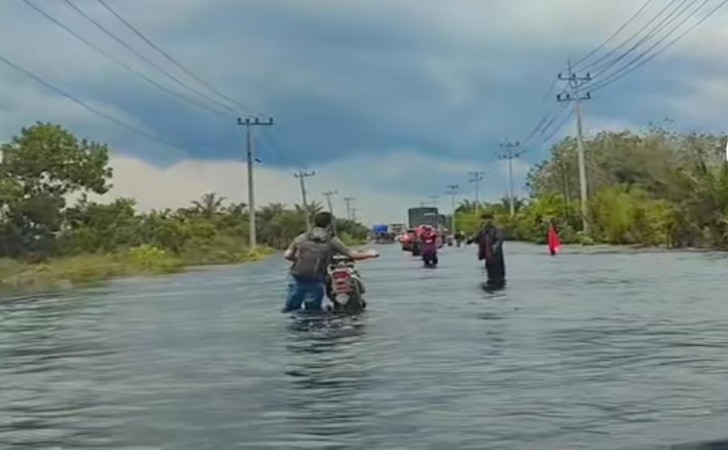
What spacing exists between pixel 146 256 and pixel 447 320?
2029 inches

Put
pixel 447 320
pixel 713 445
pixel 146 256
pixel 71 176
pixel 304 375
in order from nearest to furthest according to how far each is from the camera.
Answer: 1. pixel 713 445
2. pixel 304 375
3. pixel 447 320
4. pixel 146 256
5. pixel 71 176

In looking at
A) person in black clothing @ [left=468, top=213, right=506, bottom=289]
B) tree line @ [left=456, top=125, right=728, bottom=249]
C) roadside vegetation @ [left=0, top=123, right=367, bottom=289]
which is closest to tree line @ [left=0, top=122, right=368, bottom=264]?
roadside vegetation @ [left=0, top=123, right=367, bottom=289]

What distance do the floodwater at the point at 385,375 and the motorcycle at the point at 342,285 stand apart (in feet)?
2.04

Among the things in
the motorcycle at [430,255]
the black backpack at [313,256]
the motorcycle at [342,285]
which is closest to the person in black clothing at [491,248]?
the motorcycle at [342,285]

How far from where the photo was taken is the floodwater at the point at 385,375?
9.63 meters

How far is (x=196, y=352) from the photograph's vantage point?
54.3ft

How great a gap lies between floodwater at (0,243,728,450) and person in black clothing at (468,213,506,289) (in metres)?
1.38

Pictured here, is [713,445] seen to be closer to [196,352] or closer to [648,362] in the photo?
[648,362]

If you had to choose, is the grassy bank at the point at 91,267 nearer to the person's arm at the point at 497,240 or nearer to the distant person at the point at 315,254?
the person's arm at the point at 497,240

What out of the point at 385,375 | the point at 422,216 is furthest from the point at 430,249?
the point at 422,216

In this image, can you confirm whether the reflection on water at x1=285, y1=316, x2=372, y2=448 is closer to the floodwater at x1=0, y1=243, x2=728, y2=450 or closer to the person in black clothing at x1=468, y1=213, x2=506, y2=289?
the floodwater at x1=0, y1=243, x2=728, y2=450

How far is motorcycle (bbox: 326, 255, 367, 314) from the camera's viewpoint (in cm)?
2039

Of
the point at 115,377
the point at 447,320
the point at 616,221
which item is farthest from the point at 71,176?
the point at 115,377

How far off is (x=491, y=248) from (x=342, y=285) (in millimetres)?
7639
